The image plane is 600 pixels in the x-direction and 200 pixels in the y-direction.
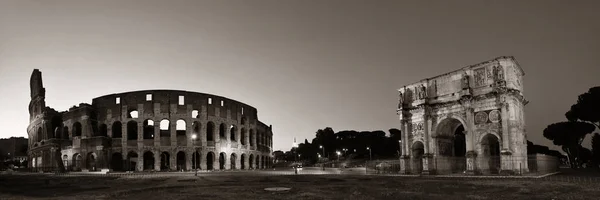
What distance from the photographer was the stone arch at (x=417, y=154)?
3712cm

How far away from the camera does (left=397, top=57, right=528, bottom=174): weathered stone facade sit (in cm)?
3028

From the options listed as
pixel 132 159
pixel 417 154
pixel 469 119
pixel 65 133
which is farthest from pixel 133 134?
pixel 469 119

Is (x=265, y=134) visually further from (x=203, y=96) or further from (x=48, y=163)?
(x=48, y=163)

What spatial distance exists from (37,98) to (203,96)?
2596 centimetres

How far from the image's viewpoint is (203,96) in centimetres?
5681

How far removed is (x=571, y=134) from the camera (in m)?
58.5

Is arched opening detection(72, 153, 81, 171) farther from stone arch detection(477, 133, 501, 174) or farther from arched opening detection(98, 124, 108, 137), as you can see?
stone arch detection(477, 133, 501, 174)

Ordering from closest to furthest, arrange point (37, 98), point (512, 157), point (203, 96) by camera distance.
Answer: point (512, 157) → point (203, 96) → point (37, 98)

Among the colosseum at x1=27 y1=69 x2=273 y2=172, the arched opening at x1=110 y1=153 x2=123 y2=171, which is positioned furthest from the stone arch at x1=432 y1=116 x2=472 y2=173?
the arched opening at x1=110 y1=153 x2=123 y2=171

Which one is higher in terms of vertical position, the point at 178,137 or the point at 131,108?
the point at 131,108

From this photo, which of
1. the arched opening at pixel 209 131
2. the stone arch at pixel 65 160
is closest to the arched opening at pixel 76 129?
the stone arch at pixel 65 160

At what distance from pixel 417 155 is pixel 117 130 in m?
40.7

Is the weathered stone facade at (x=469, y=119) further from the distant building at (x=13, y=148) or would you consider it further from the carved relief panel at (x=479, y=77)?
the distant building at (x=13, y=148)

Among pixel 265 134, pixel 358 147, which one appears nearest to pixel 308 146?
pixel 358 147
